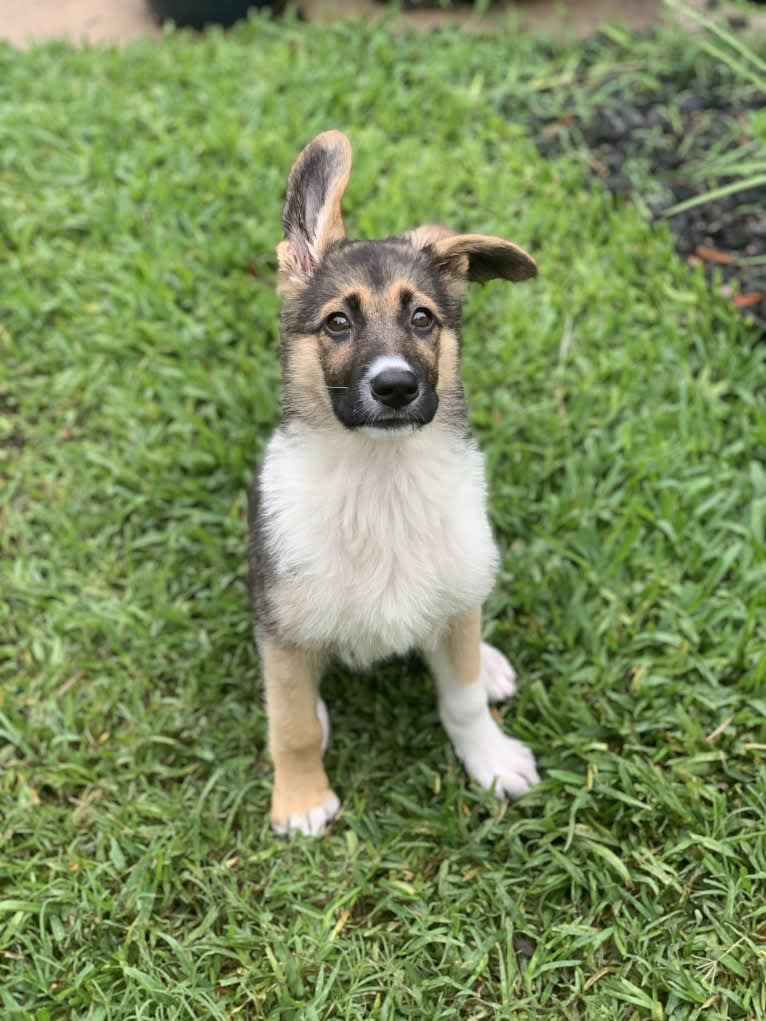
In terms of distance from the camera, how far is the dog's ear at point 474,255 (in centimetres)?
272

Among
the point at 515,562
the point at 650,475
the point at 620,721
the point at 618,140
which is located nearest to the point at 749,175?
the point at 618,140

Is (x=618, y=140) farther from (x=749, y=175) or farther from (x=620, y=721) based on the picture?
(x=620, y=721)

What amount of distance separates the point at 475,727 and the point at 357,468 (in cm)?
106

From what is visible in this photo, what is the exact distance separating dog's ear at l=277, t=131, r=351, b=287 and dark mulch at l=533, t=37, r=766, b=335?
2.50 m

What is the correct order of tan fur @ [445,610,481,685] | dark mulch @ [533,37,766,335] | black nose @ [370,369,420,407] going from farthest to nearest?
1. dark mulch @ [533,37,766,335]
2. tan fur @ [445,610,481,685]
3. black nose @ [370,369,420,407]

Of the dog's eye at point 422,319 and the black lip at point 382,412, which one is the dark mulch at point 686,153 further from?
the black lip at point 382,412

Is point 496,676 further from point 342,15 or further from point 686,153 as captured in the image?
point 342,15

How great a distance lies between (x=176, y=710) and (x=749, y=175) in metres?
3.97

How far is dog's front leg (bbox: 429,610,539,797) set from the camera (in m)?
3.15

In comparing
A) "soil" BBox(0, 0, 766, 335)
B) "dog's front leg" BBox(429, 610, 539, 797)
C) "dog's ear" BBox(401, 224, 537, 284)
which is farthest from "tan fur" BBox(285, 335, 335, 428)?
"soil" BBox(0, 0, 766, 335)

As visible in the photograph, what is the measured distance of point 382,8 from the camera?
6.68m

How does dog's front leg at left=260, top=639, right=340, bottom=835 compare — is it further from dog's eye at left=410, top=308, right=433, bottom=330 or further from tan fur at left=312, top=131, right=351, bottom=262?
tan fur at left=312, top=131, right=351, bottom=262

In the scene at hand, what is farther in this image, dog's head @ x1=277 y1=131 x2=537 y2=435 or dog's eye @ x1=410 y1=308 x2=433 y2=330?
dog's eye @ x1=410 y1=308 x2=433 y2=330

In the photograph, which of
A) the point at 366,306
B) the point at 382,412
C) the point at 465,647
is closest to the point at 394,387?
the point at 382,412
